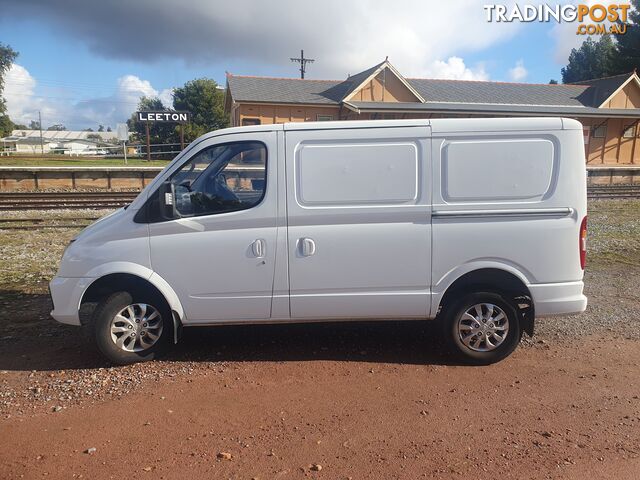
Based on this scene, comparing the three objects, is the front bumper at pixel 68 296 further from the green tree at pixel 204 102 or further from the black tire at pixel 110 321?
the green tree at pixel 204 102

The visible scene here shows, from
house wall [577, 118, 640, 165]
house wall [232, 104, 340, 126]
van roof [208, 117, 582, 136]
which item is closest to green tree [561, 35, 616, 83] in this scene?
house wall [577, 118, 640, 165]

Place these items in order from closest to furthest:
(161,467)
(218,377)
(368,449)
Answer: (161,467), (368,449), (218,377)

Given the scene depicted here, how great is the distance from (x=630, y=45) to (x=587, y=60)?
22.9 meters

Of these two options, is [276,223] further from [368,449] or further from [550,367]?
[550,367]

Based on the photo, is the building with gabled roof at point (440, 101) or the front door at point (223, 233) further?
the building with gabled roof at point (440, 101)

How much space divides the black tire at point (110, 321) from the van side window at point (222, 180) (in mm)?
908

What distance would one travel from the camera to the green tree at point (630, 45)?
48.7 m

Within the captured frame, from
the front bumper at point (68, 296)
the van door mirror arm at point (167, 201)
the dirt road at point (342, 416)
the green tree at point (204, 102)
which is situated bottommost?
the dirt road at point (342, 416)

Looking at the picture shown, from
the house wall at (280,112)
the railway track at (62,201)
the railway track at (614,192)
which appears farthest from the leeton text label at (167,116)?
the railway track at (614,192)

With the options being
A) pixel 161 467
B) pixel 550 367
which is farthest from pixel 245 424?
pixel 550 367

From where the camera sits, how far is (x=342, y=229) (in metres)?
4.51

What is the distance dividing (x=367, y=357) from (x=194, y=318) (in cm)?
170

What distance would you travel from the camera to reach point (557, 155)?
4531mm

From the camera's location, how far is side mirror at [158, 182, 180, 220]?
450 cm
